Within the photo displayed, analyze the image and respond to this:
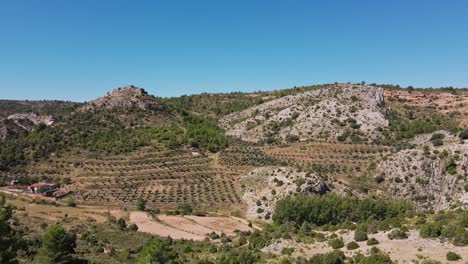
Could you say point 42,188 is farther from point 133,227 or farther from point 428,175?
point 428,175

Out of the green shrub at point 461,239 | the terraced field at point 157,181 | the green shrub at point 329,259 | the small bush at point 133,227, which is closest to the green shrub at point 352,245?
the green shrub at point 329,259

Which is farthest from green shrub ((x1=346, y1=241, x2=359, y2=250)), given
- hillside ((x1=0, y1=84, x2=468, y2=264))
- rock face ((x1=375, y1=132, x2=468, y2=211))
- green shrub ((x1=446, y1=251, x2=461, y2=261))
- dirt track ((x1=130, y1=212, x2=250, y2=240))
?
rock face ((x1=375, y1=132, x2=468, y2=211))

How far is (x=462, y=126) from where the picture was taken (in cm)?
10581

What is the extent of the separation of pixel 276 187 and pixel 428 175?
32188 millimetres

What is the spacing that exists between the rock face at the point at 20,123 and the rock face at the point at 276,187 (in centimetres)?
9179

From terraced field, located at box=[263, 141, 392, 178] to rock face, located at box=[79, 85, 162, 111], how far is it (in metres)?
66.9

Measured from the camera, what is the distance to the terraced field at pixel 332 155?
83688 mm

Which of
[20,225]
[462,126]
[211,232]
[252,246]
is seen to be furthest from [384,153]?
[20,225]

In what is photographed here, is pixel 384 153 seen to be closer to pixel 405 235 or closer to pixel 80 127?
pixel 405 235

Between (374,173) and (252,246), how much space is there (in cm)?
4917

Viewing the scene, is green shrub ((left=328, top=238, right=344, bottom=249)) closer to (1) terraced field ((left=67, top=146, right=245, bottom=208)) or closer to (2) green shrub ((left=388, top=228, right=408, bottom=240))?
(2) green shrub ((left=388, top=228, right=408, bottom=240))

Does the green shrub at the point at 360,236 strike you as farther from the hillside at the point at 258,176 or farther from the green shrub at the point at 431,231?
the green shrub at the point at 431,231

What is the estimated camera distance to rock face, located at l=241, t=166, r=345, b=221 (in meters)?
66.9

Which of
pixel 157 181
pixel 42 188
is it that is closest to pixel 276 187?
pixel 157 181
